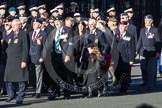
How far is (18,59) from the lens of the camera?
1147 centimetres

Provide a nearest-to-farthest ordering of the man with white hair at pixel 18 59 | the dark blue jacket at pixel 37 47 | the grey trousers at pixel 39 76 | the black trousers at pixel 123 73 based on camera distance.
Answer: the man with white hair at pixel 18 59 → the dark blue jacket at pixel 37 47 → the grey trousers at pixel 39 76 → the black trousers at pixel 123 73

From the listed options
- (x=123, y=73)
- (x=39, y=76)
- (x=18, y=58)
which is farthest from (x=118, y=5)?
(x=18, y=58)

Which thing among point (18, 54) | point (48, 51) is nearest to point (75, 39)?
point (48, 51)

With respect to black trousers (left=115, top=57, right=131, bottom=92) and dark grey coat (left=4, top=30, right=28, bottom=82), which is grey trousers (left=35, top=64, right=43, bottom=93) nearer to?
dark grey coat (left=4, top=30, right=28, bottom=82)

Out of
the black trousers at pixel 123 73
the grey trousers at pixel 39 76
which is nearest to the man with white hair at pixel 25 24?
the grey trousers at pixel 39 76

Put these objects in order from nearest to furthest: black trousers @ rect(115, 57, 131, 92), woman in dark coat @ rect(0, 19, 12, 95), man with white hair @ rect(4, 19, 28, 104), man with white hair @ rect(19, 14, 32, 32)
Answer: man with white hair @ rect(4, 19, 28, 104) → woman in dark coat @ rect(0, 19, 12, 95) → man with white hair @ rect(19, 14, 32, 32) → black trousers @ rect(115, 57, 131, 92)

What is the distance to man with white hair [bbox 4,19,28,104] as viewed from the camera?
37.5ft

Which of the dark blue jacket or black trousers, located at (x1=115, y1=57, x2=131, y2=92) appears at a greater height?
the dark blue jacket

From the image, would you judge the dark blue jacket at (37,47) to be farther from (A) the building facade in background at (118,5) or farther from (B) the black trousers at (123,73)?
(A) the building facade in background at (118,5)

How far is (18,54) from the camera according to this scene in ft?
37.6

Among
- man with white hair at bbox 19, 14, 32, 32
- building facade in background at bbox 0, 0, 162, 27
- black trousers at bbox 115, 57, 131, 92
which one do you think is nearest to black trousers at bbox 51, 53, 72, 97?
man with white hair at bbox 19, 14, 32, 32

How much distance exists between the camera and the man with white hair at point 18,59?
1143 centimetres

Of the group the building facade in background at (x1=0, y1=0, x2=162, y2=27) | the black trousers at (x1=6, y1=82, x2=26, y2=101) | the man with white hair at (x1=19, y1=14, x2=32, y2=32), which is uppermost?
the building facade in background at (x1=0, y1=0, x2=162, y2=27)

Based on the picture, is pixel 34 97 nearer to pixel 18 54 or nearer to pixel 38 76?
pixel 38 76
